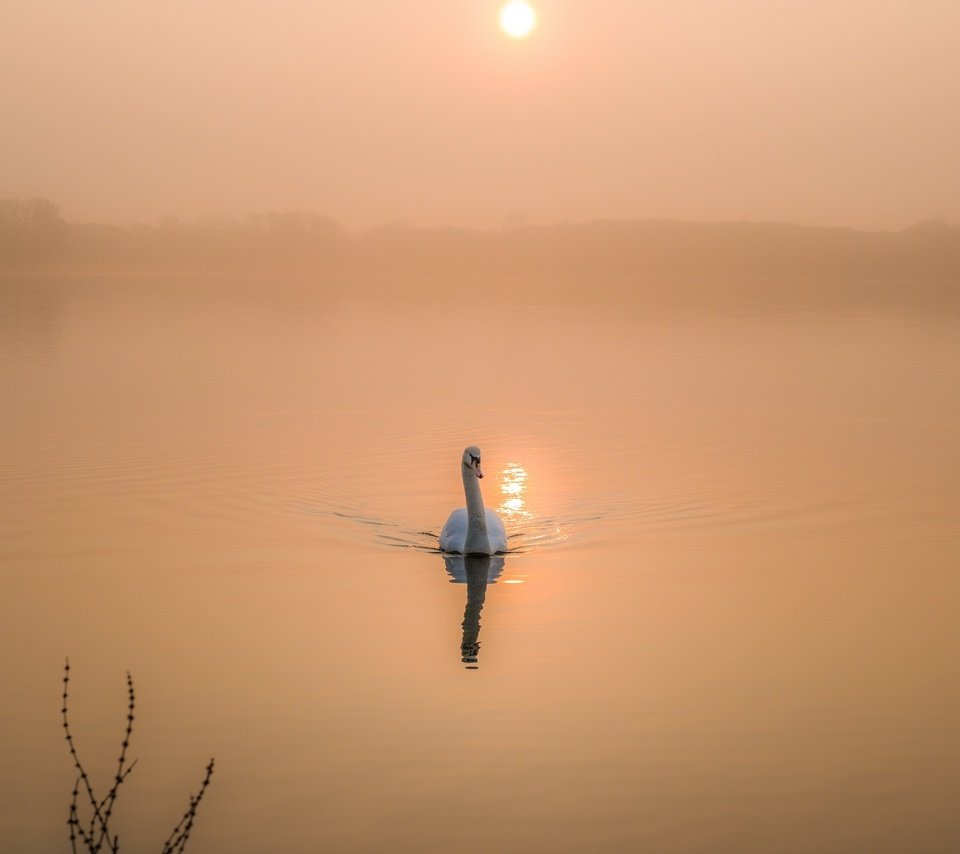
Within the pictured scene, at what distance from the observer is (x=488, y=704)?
1302cm

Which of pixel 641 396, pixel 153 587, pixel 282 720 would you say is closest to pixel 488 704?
pixel 282 720

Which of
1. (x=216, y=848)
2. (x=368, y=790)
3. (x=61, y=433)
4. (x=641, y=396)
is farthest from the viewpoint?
(x=641, y=396)

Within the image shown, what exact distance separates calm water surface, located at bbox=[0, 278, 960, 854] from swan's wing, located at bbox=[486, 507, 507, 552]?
0.41 metres

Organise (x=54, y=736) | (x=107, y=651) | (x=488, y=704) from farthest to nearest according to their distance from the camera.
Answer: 1. (x=107, y=651)
2. (x=488, y=704)
3. (x=54, y=736)

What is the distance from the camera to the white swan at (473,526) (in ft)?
64.2

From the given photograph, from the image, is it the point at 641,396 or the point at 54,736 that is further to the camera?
the point at 641,396

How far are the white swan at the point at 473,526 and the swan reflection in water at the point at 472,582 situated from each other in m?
0.15

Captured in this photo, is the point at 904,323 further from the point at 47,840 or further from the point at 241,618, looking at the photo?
the point at 47,840

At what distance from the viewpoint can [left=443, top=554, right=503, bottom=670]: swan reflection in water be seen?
1496 cm

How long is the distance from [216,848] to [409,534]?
1137 centimetres

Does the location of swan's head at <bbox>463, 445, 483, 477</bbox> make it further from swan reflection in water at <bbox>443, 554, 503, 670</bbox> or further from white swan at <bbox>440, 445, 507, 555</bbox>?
swan reflection in water at <bbox>443, 554, 503, 670</bbox>

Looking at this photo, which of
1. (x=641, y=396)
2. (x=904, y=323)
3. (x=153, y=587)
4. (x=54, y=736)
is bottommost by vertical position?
(x=54, y=736)

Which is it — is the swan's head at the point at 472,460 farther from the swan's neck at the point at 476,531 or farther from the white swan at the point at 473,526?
the swan's neck at the point at 476,531

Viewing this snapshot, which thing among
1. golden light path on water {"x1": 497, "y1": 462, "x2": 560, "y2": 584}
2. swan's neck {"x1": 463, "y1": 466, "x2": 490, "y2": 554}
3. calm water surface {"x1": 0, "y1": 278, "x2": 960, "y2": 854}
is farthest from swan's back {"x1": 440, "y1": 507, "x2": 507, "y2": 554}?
golden light path on water {"x1": 497, "y1": 462, "x2": 560, "y2": 584}
